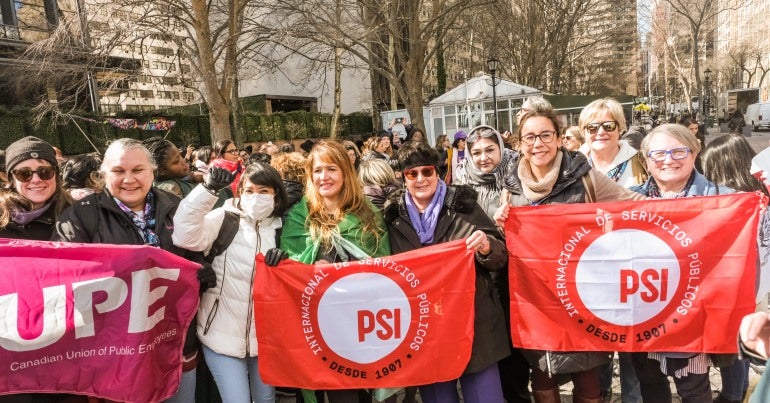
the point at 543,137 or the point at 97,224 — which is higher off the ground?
the point at 543,137

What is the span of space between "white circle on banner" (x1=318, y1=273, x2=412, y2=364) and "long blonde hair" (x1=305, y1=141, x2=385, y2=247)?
0.29 meters

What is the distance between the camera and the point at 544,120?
3.11 m

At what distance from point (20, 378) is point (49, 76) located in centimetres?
1183

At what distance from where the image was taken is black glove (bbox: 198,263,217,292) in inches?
117

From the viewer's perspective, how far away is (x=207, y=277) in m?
2.98

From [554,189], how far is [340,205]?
1289mm

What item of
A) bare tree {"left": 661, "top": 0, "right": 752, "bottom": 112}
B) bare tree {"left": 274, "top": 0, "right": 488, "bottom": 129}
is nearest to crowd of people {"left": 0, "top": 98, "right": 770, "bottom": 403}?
bare tree {"left": 274, "top": 0, "right": 488, "bottom": 129}

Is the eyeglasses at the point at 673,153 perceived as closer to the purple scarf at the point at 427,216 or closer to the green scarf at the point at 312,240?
the purple scarf at the point at 427,216

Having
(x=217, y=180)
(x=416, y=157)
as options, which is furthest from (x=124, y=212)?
(x=416, y=157)

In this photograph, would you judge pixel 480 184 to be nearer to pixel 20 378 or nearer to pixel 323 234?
pixel 323 234

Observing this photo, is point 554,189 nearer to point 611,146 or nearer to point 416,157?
point 416,157

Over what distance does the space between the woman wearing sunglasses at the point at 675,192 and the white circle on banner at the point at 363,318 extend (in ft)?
4.80

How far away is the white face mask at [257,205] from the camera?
301 centimetres

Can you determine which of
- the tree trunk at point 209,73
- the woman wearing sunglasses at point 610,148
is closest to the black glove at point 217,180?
the woman wearing sunglasses at point 610,148
